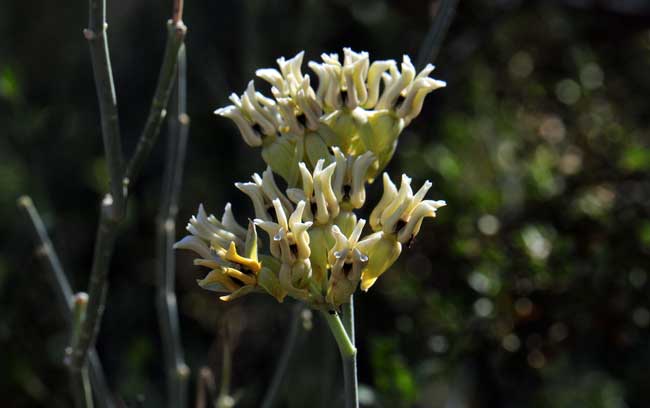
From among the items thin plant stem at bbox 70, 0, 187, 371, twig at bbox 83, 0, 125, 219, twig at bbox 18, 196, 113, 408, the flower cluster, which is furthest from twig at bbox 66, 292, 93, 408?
the flower cluster

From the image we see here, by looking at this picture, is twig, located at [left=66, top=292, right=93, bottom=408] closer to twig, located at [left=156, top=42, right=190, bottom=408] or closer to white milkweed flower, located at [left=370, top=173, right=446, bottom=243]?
twig, located at [left=156, top=42, right=190, bottom=408]

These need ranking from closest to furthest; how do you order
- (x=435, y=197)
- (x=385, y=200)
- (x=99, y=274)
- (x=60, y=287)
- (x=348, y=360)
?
(x=348, y=360)
(x=385, y=200)
(x=99, y=274)
(x=60, y=287)
(x=435, y=197)

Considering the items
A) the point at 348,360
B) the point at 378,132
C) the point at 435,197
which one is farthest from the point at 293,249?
the point at 435,197

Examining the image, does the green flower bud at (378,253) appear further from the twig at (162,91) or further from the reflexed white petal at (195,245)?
the twig at (162,91)

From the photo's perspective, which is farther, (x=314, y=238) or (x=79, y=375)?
(x=79, y=375)

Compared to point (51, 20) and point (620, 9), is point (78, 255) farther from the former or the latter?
point (620, 9)

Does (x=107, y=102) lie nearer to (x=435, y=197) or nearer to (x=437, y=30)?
(x=437, y=30)
